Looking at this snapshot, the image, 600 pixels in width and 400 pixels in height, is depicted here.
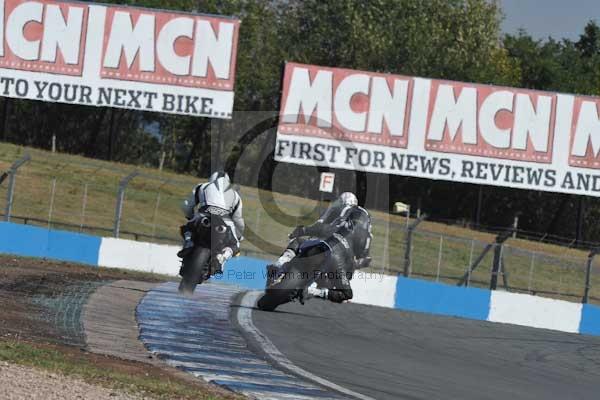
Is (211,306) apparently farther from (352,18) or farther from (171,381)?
(352,18)

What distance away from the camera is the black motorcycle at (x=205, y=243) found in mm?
14008

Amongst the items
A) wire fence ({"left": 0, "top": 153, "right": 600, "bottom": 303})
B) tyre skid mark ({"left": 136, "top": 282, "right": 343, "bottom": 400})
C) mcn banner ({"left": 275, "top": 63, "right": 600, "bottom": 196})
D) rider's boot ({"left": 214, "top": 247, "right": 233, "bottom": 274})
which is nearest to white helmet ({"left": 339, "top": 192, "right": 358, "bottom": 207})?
rider's boot ({"left": 214, "top": 247, "right": 233, "bottom": 274})

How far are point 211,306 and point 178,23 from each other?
716 inches

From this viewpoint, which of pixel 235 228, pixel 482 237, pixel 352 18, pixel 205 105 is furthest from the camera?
pixel 352 18

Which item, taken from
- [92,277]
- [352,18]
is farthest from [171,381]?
[352,18]

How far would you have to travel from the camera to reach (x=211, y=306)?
15.1 metres

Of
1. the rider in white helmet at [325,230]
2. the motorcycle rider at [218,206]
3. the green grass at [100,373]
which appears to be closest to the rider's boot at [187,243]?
the motorcycle rider at [218,206]

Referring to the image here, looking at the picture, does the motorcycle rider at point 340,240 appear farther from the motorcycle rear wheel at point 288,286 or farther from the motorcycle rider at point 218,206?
the motorcycle rider at point 218,206

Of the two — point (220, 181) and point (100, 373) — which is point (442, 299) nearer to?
point (220, 181)

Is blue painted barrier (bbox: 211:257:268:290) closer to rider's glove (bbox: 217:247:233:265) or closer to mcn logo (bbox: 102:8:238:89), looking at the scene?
mcn logo (bbox: 102:8:238:89)

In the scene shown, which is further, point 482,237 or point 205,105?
point 482,237

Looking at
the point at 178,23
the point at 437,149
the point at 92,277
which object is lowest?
the point at 92,277

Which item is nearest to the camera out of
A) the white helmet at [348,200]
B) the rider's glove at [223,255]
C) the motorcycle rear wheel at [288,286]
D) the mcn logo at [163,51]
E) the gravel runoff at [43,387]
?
the gravel runoff at [43,387]

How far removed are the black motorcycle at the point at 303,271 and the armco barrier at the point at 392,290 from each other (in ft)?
29.1
